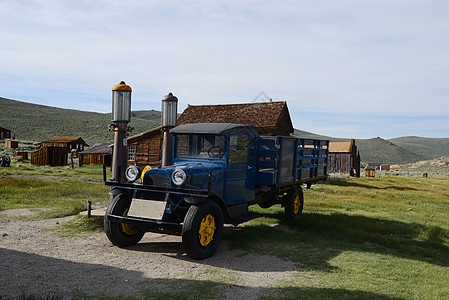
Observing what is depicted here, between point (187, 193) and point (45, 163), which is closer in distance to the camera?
point (187, 193)

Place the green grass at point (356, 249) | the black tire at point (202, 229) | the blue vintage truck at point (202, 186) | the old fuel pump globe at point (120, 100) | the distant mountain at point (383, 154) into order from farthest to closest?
the distant mountain at point (383, 154) < the old fuel pump globe at point (120, 100) < the blue vintage truck at point (202, 186) < the black tire at point (202, 229) < the green grass at point (356, 249)

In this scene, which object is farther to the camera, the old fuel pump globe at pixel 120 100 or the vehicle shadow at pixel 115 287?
the old fuel pump globe at pixel 120 100

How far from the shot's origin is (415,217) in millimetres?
13062

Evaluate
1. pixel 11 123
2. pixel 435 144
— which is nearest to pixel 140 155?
pixel 11 123

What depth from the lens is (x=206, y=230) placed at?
23.6ft

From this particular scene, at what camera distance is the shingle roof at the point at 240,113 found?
25.0 metres

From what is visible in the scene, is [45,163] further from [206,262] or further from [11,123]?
[11,123]

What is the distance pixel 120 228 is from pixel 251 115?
19.0 m

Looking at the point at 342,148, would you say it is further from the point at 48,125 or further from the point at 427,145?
the point at 427,145

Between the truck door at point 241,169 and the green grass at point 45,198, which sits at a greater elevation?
the truck door at point 241,169

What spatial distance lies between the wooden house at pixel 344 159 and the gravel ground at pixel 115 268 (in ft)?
98.6

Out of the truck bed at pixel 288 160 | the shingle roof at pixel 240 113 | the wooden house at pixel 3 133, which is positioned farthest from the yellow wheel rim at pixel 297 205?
the wooden house at pixel 3 133

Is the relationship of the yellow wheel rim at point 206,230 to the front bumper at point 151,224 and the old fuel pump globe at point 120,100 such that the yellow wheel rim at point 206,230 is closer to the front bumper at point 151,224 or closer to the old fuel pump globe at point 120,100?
the front bumper at point 151,224

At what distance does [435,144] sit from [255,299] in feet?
560
